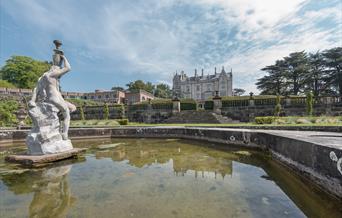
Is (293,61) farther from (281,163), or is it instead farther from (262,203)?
(262,203)

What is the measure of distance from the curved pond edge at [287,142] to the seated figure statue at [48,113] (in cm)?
557

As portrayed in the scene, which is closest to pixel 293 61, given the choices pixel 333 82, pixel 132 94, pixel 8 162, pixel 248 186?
pixel 333 82

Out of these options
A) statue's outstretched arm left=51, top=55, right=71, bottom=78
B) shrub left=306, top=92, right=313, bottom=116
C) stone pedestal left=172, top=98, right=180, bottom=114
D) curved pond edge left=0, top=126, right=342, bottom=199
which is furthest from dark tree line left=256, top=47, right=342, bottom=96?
statue's outstretched arm left=51, top=55, right=71, bottom=78

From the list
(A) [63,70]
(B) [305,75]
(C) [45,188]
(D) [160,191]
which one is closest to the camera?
(D) [160,191]

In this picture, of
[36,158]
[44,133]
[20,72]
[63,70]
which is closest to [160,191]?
[36,158]

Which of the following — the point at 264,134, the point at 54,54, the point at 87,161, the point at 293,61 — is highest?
the point at 293,61

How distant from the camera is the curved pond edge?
3.01m

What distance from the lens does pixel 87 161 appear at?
5.61 metres

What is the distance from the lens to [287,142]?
473 cm

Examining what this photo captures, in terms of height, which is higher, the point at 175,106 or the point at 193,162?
the point at 175,106

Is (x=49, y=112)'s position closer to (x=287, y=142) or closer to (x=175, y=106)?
(x=287, y=142)

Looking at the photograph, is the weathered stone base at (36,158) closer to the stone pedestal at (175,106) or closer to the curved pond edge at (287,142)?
the curved pond edge at (287,142)

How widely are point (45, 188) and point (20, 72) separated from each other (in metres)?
55.1

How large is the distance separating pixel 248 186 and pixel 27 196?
391 cm
